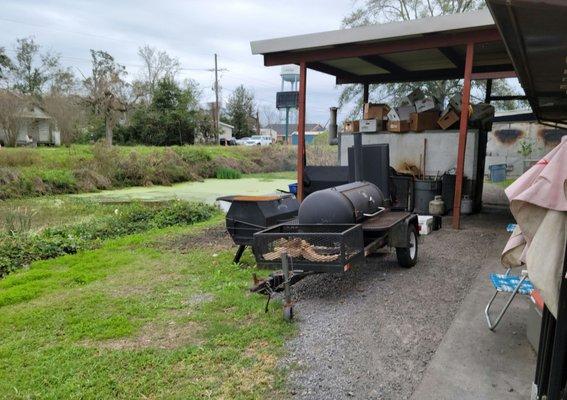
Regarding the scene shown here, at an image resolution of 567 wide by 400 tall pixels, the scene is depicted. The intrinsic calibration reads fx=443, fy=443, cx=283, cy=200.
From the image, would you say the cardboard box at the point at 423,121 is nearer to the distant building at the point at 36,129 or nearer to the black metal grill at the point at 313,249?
the black metal grill at the point at 313,249

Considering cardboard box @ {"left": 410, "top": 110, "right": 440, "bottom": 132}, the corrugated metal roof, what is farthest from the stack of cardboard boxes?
the corrugated metal roof

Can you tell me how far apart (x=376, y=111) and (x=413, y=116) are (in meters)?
1.00

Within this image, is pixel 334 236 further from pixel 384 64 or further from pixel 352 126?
pixel 384 64

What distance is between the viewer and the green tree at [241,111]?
162 feet

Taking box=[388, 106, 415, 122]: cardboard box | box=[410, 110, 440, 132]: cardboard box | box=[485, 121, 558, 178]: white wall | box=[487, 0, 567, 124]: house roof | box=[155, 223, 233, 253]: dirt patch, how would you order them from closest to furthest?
box=[487, 0, 567, 124]: house roof, box=[155, 223, 233, 253]: dirt patch, box=[410, 110, 440, 132]: cardboard box, box=[388, 106, 415, 122]: cardboard box, box=[485, 121, 558, 178]: white wall

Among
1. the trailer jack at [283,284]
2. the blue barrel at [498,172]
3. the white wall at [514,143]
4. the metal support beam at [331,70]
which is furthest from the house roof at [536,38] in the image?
the white wall at [514,143]

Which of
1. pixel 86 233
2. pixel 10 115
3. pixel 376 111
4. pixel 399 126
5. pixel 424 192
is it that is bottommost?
pixel 86 233


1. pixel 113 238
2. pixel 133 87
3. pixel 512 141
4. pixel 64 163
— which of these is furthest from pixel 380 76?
pixel 133 87

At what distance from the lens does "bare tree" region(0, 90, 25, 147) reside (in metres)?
23.0

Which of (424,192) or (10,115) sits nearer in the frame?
(424,192)

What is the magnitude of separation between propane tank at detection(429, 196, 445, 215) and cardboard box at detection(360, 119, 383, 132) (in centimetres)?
228

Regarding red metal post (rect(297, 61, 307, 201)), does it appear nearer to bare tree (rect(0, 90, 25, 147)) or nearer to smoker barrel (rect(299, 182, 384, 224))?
smoker barrel (rect(299, 182, 384, 224))

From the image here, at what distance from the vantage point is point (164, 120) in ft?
102

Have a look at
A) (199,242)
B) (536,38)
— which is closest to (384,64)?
(199,242)
